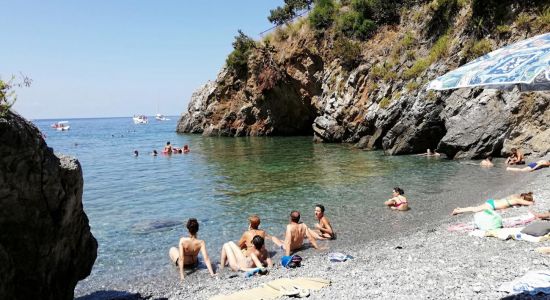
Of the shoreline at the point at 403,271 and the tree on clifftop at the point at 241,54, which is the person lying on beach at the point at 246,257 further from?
the tree on clifftop at the point at 241,54

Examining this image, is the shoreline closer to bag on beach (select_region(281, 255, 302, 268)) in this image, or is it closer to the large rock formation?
bag on beach (select_region(281, 255, 302, 268))

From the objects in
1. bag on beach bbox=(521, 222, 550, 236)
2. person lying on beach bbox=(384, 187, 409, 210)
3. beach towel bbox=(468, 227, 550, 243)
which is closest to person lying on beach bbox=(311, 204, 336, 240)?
person lying on beach bbox=(384, 187, 409, 210)

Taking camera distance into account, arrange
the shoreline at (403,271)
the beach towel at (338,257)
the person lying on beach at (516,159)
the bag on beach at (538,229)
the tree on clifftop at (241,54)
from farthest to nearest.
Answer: the tree on clifftop at (241,54) < the person lying on beach at (516,159) < the beach towel at (338,257) < the bag on beach at (538,229) < the shoreline at (403,271)

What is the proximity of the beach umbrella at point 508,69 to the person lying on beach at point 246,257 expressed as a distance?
5484 mm

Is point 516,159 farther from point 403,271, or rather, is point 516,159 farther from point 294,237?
point 403,271

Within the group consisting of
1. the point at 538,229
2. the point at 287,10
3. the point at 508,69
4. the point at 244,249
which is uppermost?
the point at 287,10

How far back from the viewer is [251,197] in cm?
1680

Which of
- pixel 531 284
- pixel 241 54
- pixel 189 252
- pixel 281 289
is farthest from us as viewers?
pixel 241 54

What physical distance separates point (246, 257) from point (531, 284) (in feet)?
18.2

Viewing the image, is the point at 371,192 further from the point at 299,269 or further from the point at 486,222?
the point at 299,269

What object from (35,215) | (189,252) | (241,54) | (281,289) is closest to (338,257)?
(281,289)

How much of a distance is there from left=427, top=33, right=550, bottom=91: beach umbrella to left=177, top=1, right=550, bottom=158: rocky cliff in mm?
18132

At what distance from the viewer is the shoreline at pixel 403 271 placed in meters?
6.50

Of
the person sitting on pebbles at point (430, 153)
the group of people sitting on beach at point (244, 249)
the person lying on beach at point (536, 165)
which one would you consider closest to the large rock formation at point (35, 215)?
the group of people sitting on beach at point (244, 249)
